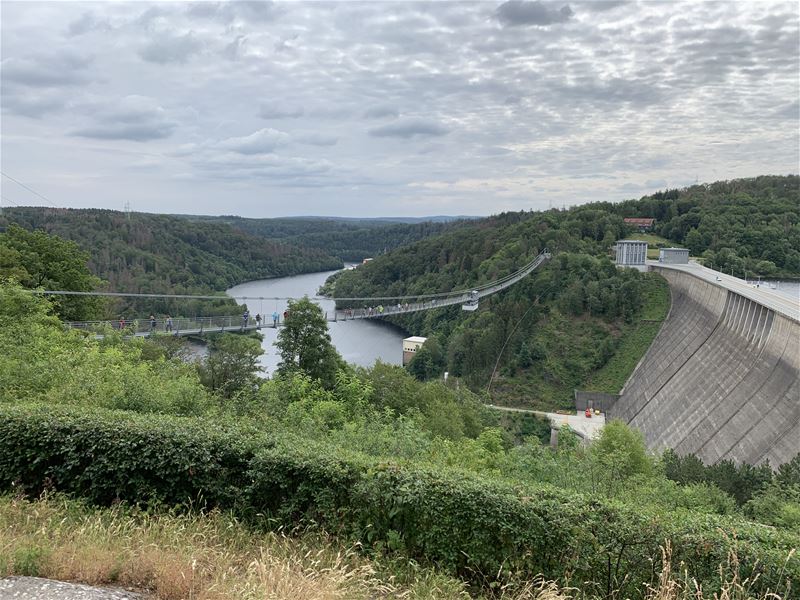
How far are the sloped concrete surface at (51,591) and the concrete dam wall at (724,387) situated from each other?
22070mm

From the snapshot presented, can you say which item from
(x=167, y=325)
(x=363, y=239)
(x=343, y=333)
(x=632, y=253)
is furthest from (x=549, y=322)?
(x=363, y=239)

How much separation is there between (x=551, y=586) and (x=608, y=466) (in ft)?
21.8

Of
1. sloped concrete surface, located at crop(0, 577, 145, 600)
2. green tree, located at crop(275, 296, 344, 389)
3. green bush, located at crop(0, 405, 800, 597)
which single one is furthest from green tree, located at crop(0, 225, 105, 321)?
sloped concrete surface, located at crop(0, 577, 145, 600)

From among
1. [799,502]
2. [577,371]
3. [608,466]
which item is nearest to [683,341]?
[577,371]

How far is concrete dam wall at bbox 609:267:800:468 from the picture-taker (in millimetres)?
21531

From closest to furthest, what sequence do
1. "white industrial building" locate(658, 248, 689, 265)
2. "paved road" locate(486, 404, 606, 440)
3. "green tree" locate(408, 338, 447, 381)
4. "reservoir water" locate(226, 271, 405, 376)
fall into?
"paved road" locate(486, 404, 606, 440), "reservoir water" locate(226, 271, 405, 376), "green tree" locate(408, 338, 447, 381), "white industrial building" locate(658, 248, 689, 265)

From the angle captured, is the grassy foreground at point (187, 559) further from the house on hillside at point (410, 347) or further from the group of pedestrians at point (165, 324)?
the house on hillside at point (410, 347)

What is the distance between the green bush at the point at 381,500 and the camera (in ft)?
13.5

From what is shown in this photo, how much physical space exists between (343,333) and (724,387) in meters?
52.5

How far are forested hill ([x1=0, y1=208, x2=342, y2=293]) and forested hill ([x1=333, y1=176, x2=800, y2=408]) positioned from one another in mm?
21836

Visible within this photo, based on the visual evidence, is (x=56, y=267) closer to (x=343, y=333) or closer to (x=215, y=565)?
(x=215, y=565)

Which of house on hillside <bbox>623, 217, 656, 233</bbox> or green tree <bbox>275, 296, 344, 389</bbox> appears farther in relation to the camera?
house on hillside <bbox>623, 217, 656, 233</bbox>

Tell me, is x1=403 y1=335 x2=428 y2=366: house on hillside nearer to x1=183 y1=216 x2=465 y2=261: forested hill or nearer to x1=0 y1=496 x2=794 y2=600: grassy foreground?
x1=0 y1=496 x2=794 y2=600: grassy foreground

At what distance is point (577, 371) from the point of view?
47.4 meters
